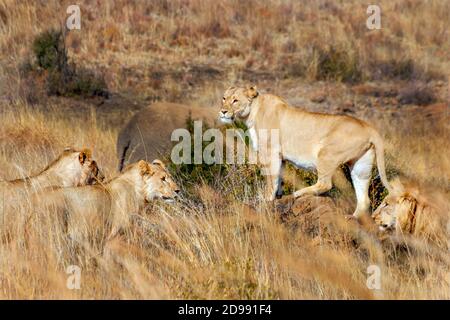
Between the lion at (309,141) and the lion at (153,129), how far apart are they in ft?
5.96

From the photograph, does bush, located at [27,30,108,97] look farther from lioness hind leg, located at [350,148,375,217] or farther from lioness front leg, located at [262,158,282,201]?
lioness hind leg, located at [350,148,375,217]

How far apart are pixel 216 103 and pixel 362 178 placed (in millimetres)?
9741

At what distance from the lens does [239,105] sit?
11117mm

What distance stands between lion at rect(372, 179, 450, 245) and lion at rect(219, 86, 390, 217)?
772mm

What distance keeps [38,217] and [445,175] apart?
7.21 meters

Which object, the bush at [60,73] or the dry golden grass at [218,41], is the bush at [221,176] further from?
the dry golden grass at [218,41]

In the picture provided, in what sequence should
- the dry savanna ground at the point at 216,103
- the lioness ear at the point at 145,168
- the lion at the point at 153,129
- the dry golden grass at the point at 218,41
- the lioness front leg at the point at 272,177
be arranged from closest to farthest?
1. the dry savanna ground at the point at 216,103
2. the lioness ear at the point at 145,168
3. the lioness front leg at the point at 272,177
4. the lion at the point at 153,129
5. the dry golden grass at the point at 218,41

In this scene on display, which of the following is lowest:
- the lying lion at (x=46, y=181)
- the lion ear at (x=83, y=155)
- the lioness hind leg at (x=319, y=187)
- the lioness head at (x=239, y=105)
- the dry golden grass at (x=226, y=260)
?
the dry golden grass at (x=226, y=260)

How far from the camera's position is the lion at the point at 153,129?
1296 centimetres

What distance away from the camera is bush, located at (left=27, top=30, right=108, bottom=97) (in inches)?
808

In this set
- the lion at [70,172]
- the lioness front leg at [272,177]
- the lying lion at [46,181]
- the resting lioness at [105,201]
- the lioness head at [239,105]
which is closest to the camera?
the resting lioness at [105,201]

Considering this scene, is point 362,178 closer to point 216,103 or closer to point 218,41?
point 216,103

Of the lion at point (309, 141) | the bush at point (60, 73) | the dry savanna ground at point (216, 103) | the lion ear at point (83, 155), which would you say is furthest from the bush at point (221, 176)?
the bush at point (60, 73)

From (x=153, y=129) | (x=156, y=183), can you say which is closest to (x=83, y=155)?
(x=156, y=183)
